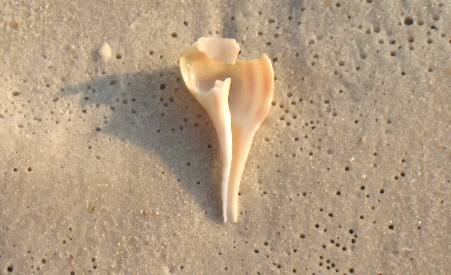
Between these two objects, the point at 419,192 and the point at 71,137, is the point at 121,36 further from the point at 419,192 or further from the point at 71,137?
the point at 419,192

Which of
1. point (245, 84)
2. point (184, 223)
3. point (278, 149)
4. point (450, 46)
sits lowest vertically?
point (184, 223)

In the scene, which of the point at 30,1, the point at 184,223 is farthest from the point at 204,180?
the point at 30,1

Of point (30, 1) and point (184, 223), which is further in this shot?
point (30, 1)

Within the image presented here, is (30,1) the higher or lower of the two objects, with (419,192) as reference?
higher
